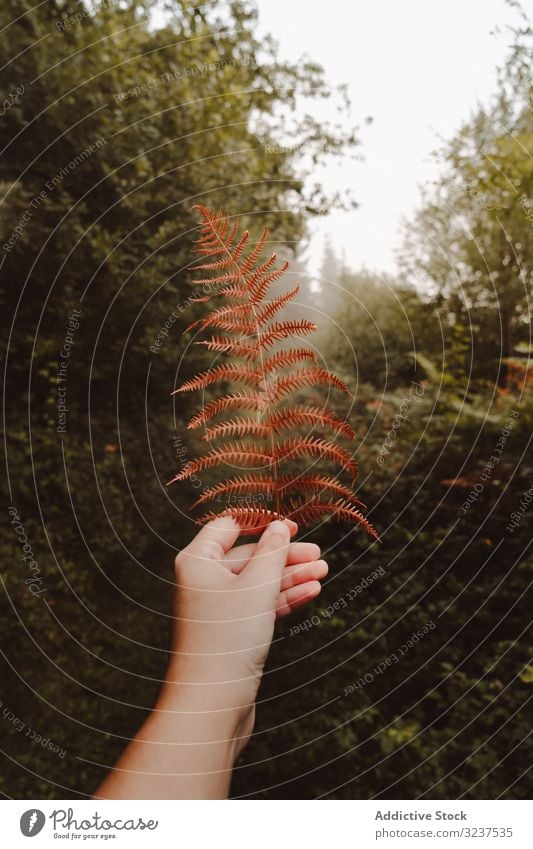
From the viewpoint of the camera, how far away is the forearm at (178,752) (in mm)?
2479

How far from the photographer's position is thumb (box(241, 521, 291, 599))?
7.97ft

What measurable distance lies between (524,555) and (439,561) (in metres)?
0.87

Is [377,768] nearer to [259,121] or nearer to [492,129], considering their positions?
[492,129]

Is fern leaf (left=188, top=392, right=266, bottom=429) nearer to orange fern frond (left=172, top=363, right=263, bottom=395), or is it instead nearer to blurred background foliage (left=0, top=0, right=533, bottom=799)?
orange fern frond (left=172, top=363, right=263, bottom=395)

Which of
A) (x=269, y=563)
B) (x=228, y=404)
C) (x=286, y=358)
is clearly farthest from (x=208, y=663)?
(x=286, y=358)

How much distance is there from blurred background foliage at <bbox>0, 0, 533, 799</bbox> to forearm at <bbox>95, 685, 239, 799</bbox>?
7.19 ft

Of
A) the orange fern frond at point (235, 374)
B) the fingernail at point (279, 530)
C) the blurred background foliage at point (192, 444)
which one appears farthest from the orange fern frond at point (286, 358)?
the blurred background foliage at point (192, 444)

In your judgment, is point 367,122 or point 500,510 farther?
point 367,122

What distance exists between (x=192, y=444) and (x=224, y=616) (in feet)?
25.4

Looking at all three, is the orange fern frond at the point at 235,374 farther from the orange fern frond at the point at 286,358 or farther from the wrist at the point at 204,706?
the wrist at the point at 204,706

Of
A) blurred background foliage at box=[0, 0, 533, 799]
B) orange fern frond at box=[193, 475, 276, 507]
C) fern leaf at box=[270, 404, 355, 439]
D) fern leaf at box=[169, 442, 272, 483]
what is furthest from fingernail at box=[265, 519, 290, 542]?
blurred background foliage at box=[0, 0, 533, 799]

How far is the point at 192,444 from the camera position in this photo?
33.1 feet

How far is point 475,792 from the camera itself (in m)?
3.71
